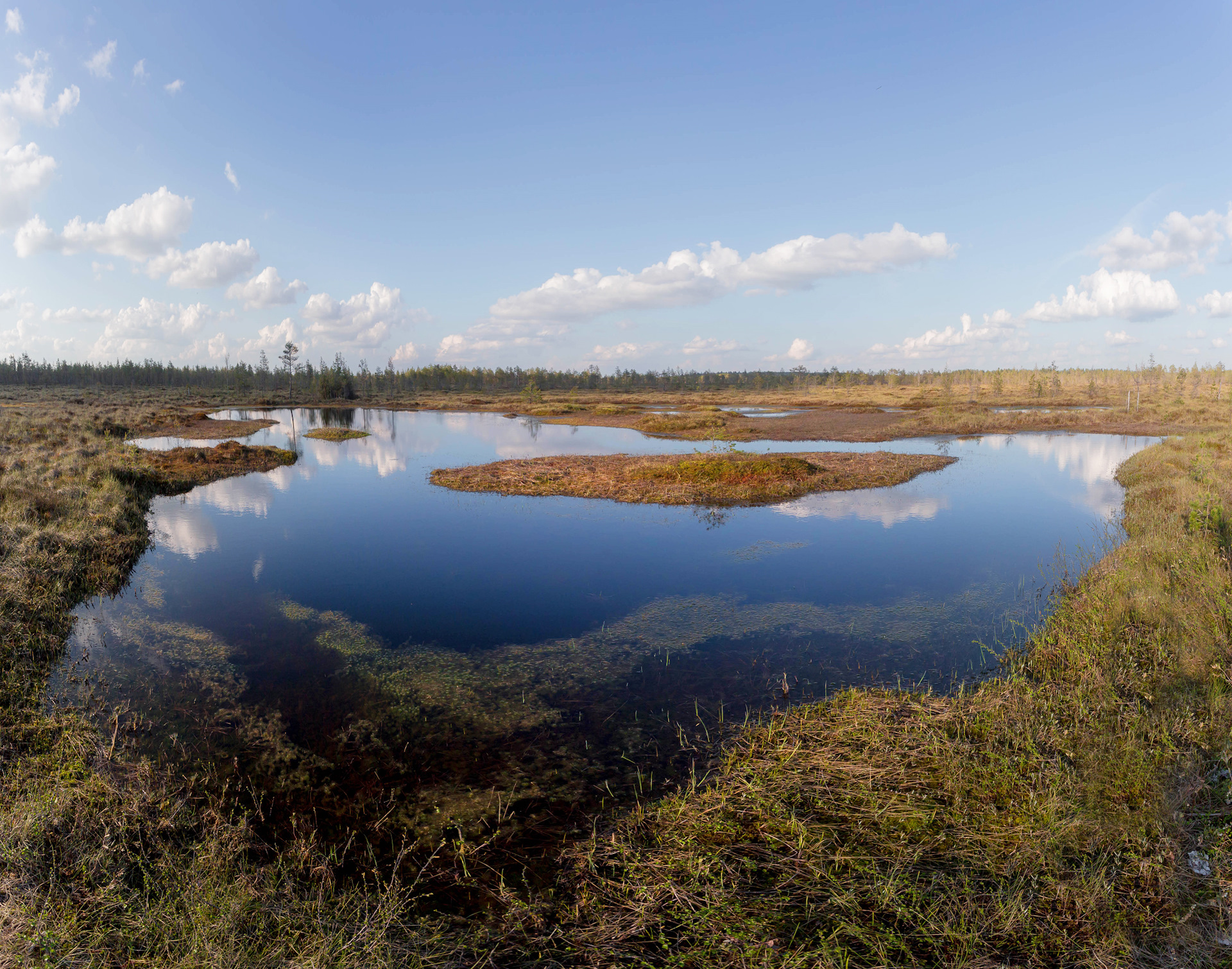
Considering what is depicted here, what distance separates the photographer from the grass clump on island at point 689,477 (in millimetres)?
24188

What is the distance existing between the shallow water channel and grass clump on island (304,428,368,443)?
2430 cm

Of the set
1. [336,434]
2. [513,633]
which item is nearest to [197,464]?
[336,434]

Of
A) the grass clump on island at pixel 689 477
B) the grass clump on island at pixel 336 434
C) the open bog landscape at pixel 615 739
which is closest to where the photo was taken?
the open bog landscape at pixel 615 739

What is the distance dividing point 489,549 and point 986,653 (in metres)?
12.6

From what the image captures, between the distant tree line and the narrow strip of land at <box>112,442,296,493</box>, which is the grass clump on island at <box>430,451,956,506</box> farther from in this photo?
the distant tree line

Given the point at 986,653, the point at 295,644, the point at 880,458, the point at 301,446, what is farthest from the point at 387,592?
the point at 301,446

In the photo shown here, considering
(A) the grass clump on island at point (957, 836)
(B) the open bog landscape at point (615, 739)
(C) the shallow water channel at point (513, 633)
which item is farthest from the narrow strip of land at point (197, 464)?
(A) the grass clump on island at point (957, 836)

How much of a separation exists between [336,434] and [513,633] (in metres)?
42.6

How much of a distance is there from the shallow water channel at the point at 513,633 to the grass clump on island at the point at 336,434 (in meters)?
24.3

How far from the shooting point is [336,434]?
47.8 metres

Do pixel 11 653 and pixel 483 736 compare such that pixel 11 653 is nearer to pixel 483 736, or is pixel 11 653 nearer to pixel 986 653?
pixel 483 736

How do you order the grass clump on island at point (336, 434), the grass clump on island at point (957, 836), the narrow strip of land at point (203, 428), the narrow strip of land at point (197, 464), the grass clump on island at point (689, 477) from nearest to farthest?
the grass clump on island at point (957, 836)
the grass clump on island at point (689, 477)
the narrow strip of land at point (197, 464)
the narrow strip of land at point (203, 428)
the grass clump on island at point (336, 434)

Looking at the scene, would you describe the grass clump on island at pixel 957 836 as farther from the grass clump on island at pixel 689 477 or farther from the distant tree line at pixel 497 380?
the distant tree line at pixel 497 380

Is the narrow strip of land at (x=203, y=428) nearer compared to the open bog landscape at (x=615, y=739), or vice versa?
the open bog landscape at (x=615, y=739)
